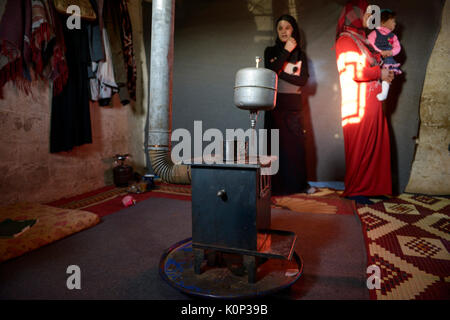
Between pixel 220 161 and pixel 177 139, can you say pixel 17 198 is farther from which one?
pixel 220 161

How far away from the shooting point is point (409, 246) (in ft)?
5.92

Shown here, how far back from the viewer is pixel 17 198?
8.64 ft

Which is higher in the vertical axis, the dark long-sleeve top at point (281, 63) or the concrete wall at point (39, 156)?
the dark long-sleeve top at point (281, 63)

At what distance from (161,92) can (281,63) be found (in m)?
1.92

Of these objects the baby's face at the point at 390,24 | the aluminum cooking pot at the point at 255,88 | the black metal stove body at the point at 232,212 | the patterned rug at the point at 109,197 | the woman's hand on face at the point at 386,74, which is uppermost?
the baby's face at the point at 390,24

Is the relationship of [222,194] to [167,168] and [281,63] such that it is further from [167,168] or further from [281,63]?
[281,63]

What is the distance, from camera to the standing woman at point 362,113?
284 centimetres

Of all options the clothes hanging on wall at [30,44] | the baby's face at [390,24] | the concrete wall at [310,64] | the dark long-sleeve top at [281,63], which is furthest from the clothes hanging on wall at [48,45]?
the baby's face at [390,24]

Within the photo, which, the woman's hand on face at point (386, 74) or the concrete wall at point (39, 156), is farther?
the woman's hand on face at point (386, 74)

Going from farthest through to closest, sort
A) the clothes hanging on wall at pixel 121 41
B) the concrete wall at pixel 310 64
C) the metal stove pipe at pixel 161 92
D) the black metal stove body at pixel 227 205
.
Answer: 1. the clothes hanging on wall at pixel 121 41
2. the concrete wall at pixel 310 64
3. the metal stove pipe at pixel 161 92
4. the black metal stove body at pixel 227 205

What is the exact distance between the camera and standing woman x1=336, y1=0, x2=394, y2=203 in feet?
9.31

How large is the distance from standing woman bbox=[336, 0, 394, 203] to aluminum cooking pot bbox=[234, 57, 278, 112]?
6.36 ft

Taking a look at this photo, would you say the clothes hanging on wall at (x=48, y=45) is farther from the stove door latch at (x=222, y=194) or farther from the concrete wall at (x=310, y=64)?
the stove door latch at (x=222, y=194)
